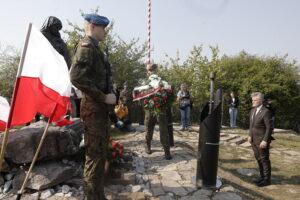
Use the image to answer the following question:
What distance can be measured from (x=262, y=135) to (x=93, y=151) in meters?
3.48

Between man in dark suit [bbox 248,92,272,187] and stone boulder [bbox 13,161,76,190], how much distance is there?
356cm

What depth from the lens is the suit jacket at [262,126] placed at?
460cm

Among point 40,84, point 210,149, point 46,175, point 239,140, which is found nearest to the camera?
point 40,84

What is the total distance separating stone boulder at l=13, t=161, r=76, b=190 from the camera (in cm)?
348

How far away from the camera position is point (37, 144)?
12.1ft

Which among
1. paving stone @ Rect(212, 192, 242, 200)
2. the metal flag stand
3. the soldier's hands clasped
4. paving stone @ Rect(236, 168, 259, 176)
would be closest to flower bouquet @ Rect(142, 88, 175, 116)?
the metal flag stand

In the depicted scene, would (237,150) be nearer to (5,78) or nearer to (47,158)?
(47,158)

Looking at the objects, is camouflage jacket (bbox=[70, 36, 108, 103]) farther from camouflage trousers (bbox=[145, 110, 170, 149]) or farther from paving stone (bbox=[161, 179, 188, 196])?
camouflage trousers (bbox=[145, 110, 170, 149])

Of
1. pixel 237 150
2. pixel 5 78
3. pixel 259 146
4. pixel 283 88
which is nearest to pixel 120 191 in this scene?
pixel 259 146

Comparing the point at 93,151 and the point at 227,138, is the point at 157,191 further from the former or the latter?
the point at 227,138

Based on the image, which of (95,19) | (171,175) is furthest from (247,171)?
(95,19)

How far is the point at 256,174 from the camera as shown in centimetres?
541

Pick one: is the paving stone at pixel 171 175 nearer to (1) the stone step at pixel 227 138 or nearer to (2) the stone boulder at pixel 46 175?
(2) the stone boulder at pixel 46 175

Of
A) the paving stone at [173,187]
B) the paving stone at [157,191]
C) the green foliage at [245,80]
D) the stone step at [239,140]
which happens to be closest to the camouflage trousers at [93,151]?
the paving stone at [157,191]
